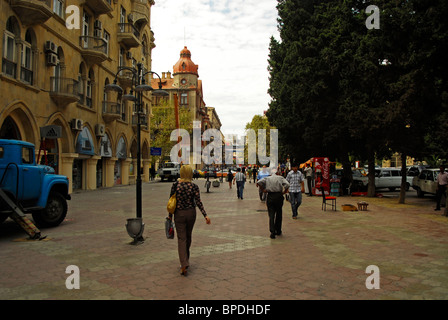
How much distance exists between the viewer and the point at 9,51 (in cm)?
1638

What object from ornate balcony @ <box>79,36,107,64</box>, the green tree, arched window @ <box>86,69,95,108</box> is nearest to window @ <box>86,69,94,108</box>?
arched window @ <box>86,69,95,108</box>

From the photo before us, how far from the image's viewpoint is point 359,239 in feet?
28.7

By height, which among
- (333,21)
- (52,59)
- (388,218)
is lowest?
(388,218)

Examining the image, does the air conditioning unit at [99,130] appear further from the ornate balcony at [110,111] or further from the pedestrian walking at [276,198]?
the pedestrian walking at [276,198]

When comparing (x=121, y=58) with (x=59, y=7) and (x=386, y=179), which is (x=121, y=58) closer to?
(x=59, y=7)

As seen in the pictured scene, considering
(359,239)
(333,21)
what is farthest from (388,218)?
(333,21)

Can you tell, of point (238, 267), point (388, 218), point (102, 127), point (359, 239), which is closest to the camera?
point (238, 267)

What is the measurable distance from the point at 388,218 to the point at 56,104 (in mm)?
18557

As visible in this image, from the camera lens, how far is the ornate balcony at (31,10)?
53.3 feet

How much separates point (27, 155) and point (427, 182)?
22.0 metres

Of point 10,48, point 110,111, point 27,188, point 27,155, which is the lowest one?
point 27,188

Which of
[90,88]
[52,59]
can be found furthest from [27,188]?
[90,88]

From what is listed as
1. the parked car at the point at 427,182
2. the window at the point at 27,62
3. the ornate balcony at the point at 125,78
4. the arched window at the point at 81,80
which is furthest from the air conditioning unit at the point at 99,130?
the parked car at the point at 427,182
